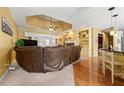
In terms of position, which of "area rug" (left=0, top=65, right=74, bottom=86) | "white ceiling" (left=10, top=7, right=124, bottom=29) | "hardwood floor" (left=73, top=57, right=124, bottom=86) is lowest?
"hardwood floor" (left=73, top=57, right=124, bottom=86)

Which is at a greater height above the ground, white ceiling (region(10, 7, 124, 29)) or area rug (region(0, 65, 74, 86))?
white ceiling (region(10, 7, 124, 29))

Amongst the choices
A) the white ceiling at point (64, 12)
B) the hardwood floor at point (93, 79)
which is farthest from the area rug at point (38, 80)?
the white ceiling at point (64, 12)

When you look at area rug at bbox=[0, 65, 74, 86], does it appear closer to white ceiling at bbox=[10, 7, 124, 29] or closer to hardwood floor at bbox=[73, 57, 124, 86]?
hardwood floor at bbox=[73, 57, 124, 86]

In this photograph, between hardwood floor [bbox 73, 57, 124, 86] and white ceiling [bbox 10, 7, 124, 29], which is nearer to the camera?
hardwood floor [bbox 73, 57, 124, 86]

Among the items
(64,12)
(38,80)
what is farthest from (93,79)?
(64,12)

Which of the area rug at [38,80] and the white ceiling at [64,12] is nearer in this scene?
the area rug at [38,80]

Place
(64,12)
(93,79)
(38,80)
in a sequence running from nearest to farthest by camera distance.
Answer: (38,80) < (93,79) < (64,12)

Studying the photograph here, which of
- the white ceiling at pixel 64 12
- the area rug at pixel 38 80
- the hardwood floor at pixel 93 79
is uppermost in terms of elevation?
the white ceiling at pixel 64 12

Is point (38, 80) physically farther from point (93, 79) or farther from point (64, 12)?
point (64, 12)

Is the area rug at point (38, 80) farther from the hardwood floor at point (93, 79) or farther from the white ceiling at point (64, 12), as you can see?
the white ceiling at point (64, 12)

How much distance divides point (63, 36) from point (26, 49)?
8.85 metres

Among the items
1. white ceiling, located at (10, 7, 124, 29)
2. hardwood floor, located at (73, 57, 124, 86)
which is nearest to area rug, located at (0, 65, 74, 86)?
hardwood floor, located at (73, 57, 124, 86)

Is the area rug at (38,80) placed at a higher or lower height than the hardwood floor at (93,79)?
higher
